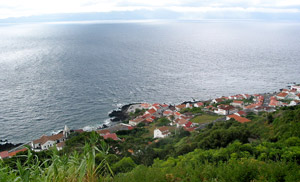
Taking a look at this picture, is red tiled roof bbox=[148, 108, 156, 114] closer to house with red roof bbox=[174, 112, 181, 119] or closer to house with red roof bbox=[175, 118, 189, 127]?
house with red roof bbox=[174, 112, 181, 119]

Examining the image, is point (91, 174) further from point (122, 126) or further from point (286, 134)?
point (122, 126)

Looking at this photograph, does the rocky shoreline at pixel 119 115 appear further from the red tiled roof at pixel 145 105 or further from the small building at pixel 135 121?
the red tiled roof at pixel 145 105

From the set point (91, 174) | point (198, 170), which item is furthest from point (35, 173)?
point (198, 170)

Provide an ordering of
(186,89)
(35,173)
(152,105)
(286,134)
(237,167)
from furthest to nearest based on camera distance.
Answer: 1. (186,89)
2. (152,105)
3. (286,134)
4. (237,167)
5. (35,173)

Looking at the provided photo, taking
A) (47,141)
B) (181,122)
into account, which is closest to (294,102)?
(181,122)

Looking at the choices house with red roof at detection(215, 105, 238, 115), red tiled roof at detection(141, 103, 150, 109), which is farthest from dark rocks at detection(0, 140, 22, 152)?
house with red roof at detection(215, 105, 238, 115)

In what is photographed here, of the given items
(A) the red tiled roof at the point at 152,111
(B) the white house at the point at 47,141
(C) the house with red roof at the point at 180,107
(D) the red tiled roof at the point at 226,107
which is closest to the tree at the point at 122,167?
(B) the white house at the point at 47,141

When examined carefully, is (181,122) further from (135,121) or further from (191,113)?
(135,121)

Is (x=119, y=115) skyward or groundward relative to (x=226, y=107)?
groundward
